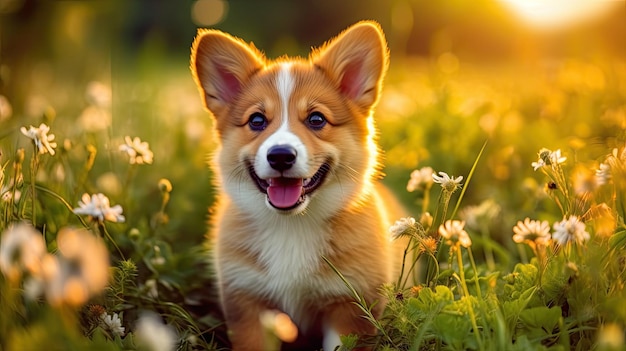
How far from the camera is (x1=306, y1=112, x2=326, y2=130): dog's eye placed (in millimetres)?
2648

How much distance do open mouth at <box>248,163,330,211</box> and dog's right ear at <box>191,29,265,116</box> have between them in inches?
20.2

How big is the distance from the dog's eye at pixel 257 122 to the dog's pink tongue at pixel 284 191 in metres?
0.26

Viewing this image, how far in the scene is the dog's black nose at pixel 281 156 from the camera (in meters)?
2.35

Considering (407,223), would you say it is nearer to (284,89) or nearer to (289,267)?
(289,267)

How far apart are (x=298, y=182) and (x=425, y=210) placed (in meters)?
0.55

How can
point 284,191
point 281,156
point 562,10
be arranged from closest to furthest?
point 281,156 → point 284,191 → point 562,10

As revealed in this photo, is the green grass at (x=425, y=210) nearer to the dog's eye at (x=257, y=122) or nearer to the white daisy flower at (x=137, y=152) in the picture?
the white daisy flower at (x=137, y=152)

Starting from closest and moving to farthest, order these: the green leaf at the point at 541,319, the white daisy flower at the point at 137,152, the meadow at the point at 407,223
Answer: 1. the meadow at the point at 407,223
2. the green leaf at the point at 541,319
3. the white daisy flower at the point at 137,152

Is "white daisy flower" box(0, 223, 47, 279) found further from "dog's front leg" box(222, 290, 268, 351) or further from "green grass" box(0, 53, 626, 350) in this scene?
"dog's front leg" box(222, 290, 268, 351)

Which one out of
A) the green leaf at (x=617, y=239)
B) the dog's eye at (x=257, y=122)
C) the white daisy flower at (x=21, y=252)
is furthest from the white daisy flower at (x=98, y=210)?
the green leaf at (x=617, y=239)

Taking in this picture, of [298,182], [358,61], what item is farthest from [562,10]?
[298,182]

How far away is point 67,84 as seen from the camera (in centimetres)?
565

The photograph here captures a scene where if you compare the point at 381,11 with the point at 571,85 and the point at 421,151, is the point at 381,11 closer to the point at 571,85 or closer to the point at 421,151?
the point at 571,85

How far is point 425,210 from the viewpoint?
2.68m
